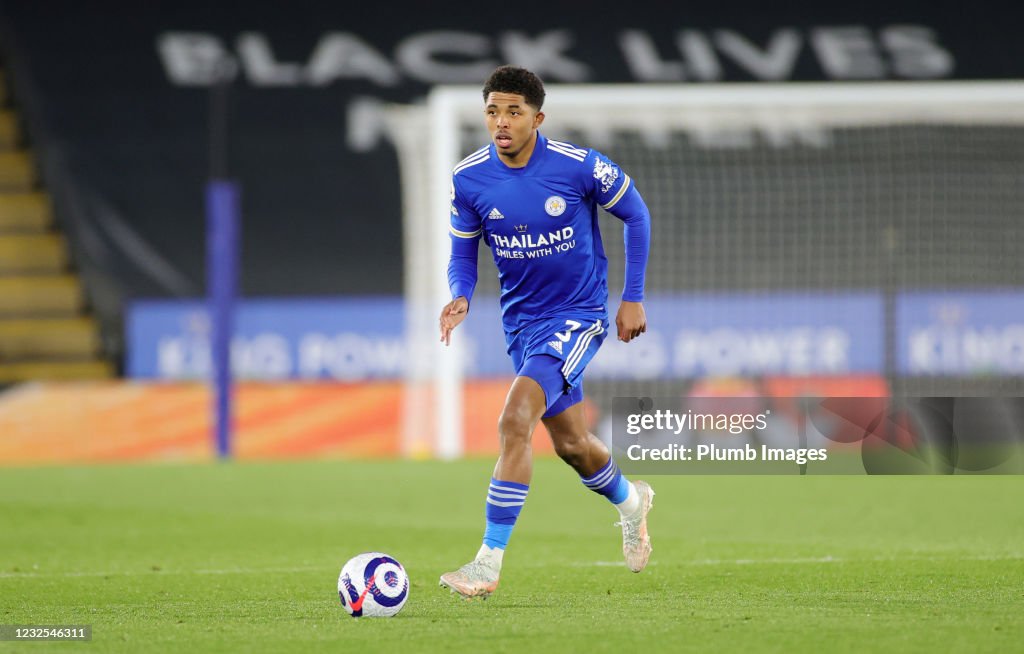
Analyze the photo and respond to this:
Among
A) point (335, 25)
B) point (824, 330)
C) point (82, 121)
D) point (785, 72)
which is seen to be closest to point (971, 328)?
point (824, 330)

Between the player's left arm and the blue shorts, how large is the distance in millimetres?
130

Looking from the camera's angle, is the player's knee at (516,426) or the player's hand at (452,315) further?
the player's hand at (452,315)

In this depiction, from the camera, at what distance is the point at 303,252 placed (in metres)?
18.9

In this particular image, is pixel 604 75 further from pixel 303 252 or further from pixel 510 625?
pixel 510 625

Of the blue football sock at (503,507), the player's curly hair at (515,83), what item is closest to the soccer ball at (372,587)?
the blue football sock at (503,507)

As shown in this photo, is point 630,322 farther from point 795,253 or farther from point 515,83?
point 795,253

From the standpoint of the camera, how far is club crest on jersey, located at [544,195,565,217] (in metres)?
5.78

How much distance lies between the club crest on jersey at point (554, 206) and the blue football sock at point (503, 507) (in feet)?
3.39

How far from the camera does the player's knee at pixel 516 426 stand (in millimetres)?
5539

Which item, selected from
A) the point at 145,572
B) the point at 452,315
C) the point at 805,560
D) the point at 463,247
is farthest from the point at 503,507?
the point at 145,572

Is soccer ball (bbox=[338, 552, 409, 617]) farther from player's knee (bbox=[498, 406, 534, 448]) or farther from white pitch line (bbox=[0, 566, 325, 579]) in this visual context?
white pitch line (bbox=[0, 566, 325, 579])

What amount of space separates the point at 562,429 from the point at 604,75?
1462 cm

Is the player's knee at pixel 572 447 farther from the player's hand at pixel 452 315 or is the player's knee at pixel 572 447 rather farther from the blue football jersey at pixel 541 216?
the player's hand at pixel 452 315

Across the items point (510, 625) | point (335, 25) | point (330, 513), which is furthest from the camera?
point (335, 25)
